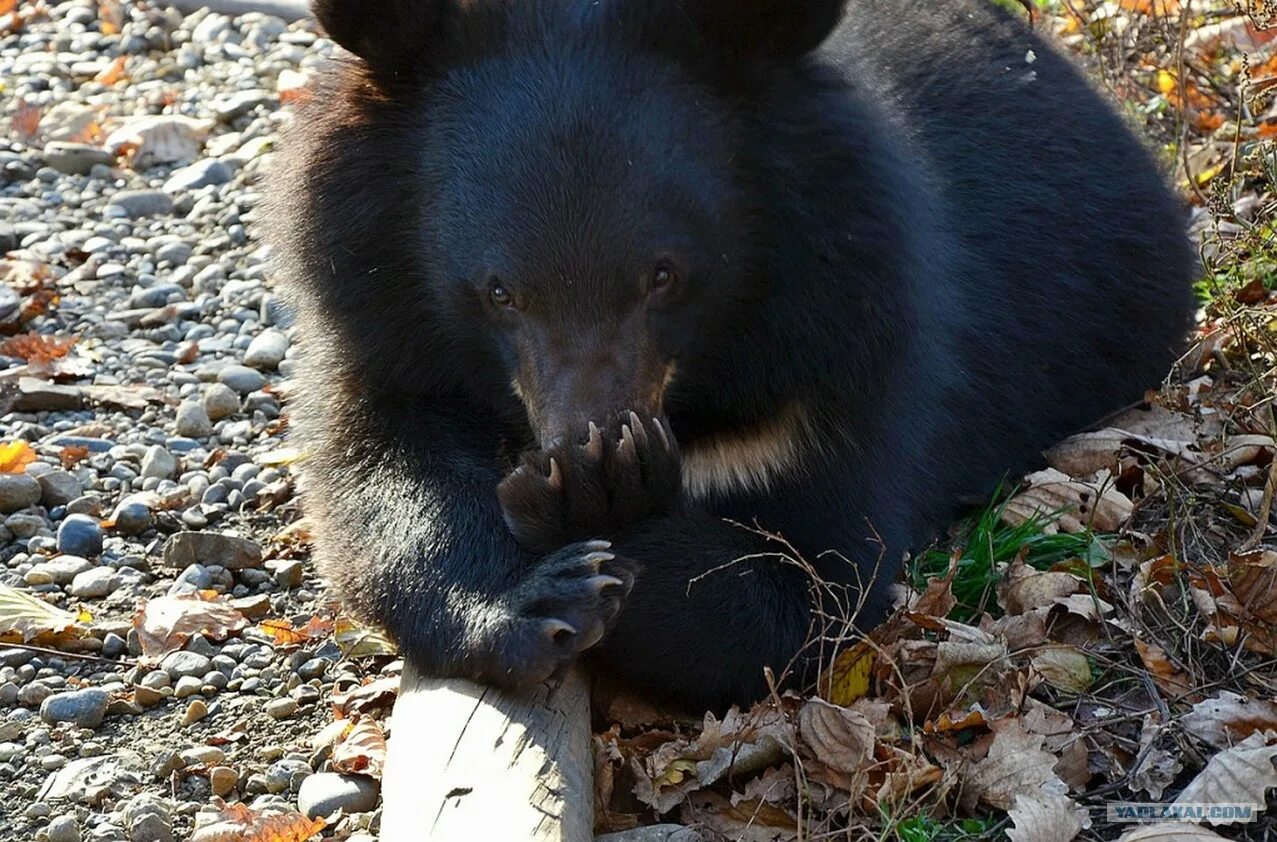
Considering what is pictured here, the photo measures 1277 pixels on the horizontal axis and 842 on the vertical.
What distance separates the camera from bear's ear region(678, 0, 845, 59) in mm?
3922

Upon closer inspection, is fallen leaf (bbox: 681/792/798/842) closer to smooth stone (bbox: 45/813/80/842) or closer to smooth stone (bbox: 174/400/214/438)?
smooth stone (bbox: 45/813/80/842)

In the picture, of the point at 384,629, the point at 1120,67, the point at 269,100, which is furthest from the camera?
the point at 269,100

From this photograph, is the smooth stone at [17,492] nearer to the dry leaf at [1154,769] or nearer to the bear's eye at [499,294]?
the bear's eye at [499,294]

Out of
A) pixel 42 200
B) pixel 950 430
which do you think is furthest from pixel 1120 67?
pixel 42 200

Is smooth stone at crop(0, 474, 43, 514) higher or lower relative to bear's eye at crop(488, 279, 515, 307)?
lower

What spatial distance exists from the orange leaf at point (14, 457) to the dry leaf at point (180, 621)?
105 centimetres

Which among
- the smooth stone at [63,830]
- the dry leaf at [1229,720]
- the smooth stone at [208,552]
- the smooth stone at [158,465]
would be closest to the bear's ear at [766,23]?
the dry leaf at [1229,720]

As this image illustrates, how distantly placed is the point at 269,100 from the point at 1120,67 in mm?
4489

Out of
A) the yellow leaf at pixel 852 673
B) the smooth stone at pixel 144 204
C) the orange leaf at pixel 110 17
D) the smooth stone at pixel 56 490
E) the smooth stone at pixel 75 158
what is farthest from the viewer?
the orange leaf at pixel 110 17

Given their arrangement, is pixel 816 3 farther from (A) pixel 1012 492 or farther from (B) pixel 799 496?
(A) pixel 1012 492

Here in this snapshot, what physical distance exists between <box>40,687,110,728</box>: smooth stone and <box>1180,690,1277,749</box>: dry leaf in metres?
2.64

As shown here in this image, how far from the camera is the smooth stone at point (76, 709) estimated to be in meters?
4.32

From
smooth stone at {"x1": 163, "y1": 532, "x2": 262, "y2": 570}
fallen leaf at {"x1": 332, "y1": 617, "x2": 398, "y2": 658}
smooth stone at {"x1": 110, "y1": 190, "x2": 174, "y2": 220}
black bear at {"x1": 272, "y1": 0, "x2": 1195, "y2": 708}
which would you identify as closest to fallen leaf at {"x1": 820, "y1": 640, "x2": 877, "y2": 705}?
black bear at {"x1": 272, "y1": 0, "x2": 1195, "y2": 708}

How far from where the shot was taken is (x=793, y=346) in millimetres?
4266
